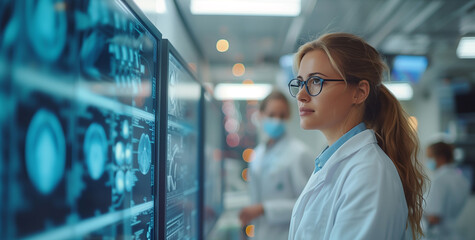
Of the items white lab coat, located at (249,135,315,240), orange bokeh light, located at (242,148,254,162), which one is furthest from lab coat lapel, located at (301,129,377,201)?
orange bokeh light, located at (242,148,254,162)

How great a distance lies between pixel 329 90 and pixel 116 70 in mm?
710

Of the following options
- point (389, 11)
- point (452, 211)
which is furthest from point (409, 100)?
point (389, 11)

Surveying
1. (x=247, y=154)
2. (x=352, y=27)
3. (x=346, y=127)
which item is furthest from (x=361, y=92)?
(x=247, y=154)

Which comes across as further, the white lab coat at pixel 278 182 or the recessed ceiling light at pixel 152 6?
the white lab coat at pixel 278 182

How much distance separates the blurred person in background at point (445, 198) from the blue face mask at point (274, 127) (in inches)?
86.8

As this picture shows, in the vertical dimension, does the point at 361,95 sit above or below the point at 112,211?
above

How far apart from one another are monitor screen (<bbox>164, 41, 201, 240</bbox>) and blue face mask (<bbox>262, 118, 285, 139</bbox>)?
1.02 metres

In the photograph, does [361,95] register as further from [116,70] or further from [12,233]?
[12,233]

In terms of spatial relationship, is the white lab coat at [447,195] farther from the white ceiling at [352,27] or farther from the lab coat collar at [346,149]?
the lab coat collar at [346,149]

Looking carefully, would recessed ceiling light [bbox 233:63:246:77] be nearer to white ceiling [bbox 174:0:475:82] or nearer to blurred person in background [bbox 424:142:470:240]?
white ceiling [bbox 174:0:475:82]

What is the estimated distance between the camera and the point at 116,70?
2.72ft

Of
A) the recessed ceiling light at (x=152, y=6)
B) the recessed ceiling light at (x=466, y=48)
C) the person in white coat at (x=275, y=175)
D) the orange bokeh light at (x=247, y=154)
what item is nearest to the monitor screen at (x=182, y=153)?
the recessed ceiling light at (x=152, y=6)

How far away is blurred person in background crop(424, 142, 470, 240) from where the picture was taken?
403 cm

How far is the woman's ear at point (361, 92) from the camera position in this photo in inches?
50.1
